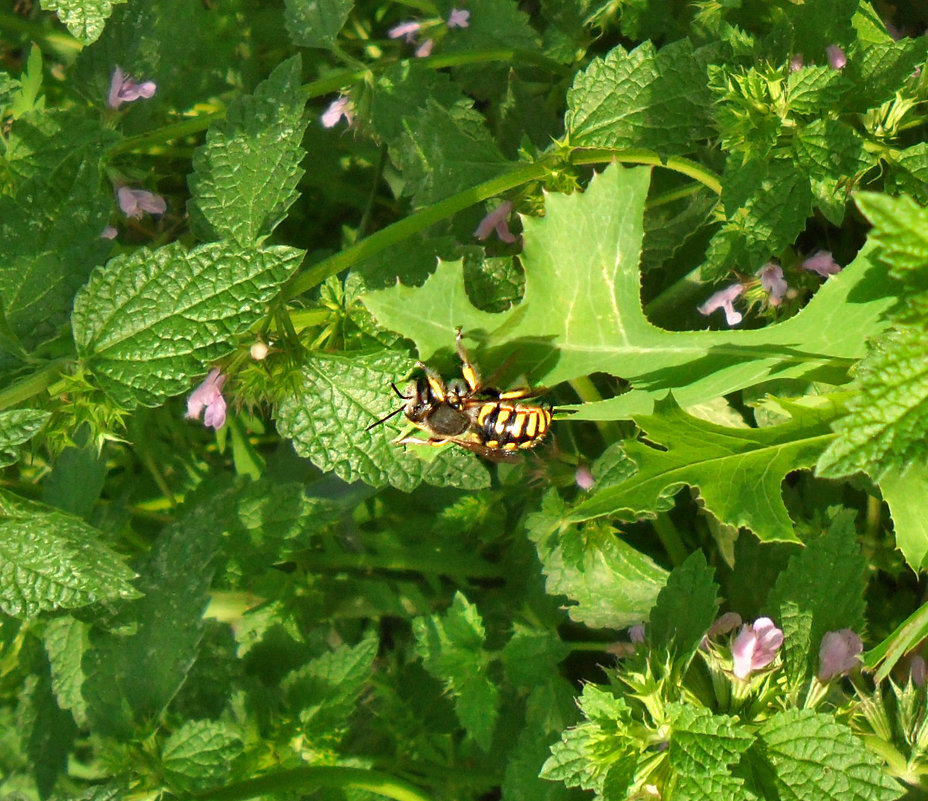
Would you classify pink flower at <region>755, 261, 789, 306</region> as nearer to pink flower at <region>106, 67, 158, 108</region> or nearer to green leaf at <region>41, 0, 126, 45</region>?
green leaf at <region>41, 0, 126, 45</region>

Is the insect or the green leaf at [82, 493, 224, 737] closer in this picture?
the insect

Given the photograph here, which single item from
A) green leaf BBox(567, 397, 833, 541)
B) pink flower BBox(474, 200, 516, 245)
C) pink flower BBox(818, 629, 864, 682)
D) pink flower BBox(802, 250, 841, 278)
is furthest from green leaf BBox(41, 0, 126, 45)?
pink flower BBox(818, 629, 864, 682)

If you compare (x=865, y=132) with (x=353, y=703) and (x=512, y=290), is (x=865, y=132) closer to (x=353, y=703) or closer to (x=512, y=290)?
(x=512, y=290)

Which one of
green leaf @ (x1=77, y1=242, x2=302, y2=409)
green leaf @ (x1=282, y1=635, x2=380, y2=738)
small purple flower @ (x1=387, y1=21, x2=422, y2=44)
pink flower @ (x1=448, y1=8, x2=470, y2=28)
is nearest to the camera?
green leaf @ (x1=77, y1=242, x2=302, y2=409)

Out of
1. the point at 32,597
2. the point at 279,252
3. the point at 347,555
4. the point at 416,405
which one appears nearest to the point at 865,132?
the point at 416,405

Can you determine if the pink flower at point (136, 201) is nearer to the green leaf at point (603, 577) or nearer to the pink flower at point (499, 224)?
the pink flower at point (499, 224)

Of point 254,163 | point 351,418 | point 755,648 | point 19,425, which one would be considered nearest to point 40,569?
point 19,425

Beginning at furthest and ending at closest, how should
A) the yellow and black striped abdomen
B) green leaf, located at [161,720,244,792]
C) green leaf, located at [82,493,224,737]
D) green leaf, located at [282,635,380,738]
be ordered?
1. green leaf, located at [282,635,380,738]
2. green leaf, located at [82,493,224,737]
3. green leaf, located at [161,720,244,792]
4. the yellow and black striped abdomen
